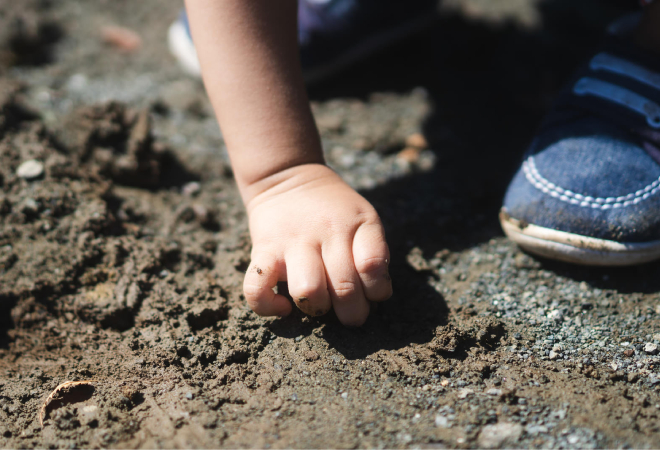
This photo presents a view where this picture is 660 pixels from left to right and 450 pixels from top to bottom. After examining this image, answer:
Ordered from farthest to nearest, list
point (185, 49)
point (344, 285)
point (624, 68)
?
point (185, 49)
point (624, 68)
point (344, 285)

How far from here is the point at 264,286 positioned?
106cm

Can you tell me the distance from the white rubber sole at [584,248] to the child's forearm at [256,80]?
2.09 ft

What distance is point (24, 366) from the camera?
1.15m

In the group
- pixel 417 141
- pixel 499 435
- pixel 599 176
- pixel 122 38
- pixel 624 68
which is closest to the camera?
pixel 499 435

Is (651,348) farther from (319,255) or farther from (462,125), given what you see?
(462,125)

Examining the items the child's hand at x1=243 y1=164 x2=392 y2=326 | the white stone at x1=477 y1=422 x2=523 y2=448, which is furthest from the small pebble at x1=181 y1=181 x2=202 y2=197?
the white stone at x1=477 y1=422 x2=523 y2=448

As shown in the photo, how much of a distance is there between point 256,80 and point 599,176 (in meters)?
0.94

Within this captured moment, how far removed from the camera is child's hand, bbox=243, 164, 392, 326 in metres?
1.05

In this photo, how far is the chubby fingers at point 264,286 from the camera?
1063mm

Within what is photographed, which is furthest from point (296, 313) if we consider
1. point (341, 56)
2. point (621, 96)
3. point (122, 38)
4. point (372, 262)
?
point (122, 38)

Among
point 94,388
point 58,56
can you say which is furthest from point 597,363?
point 58,56

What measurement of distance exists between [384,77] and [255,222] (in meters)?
1.29

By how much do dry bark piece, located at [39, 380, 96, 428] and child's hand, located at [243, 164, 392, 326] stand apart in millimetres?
414

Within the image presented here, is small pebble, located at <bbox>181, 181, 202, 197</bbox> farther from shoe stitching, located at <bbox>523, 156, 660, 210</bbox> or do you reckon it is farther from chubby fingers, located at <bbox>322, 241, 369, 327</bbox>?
shoe stitching, located at <bbox>523, 156, 660, 210</bbox>
